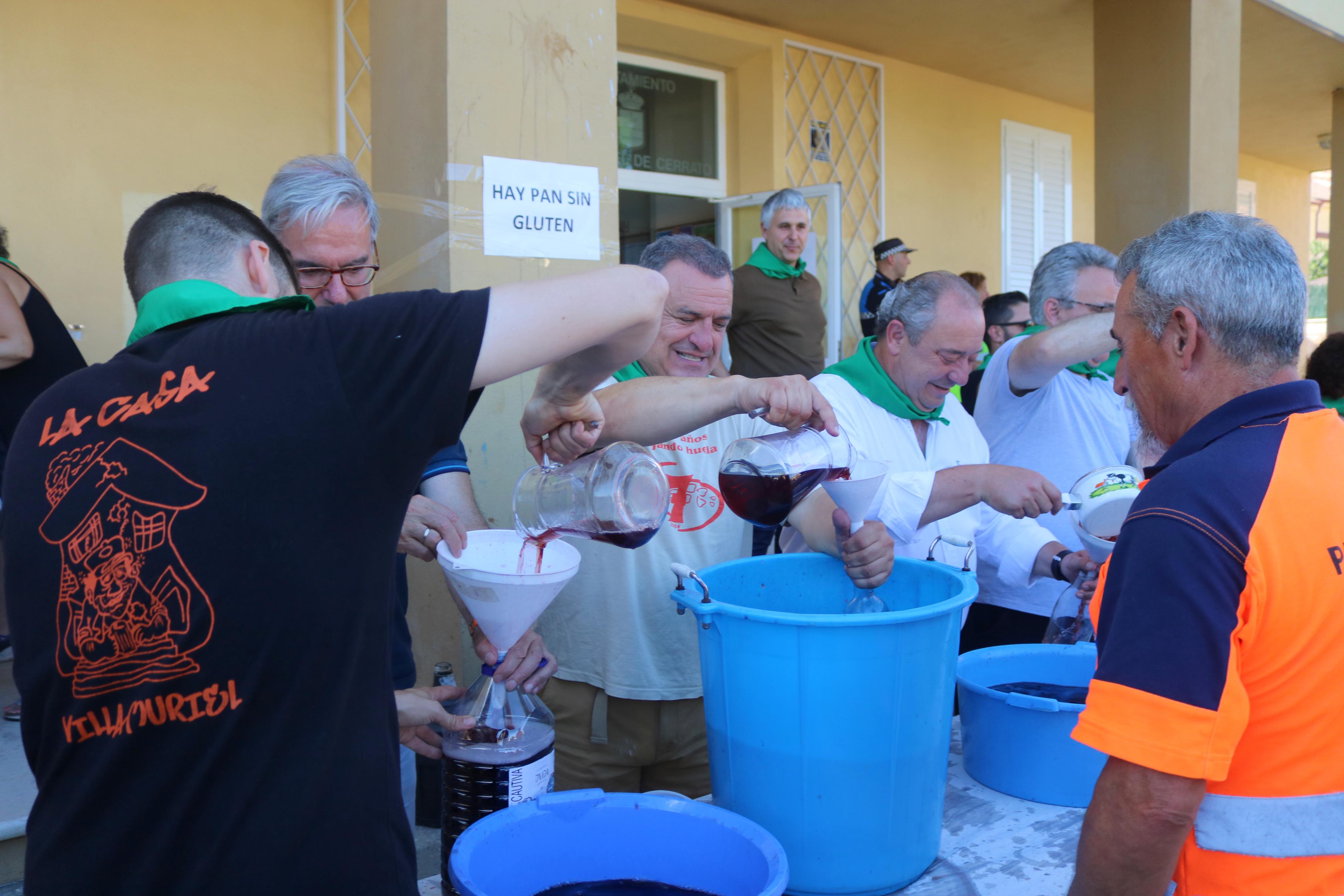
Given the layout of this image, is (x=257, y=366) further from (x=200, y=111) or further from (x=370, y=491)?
(x=200, y=111)

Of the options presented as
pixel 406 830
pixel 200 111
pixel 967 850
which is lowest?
pixel 967 850

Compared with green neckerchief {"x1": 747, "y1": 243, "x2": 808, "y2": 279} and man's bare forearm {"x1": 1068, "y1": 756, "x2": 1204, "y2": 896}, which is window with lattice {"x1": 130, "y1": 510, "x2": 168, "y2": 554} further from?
green neckerchief {"x1": 747, "y1": 243, "x2": 808, "y2": 279}

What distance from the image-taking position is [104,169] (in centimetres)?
443

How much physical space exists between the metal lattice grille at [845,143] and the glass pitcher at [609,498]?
223 inches

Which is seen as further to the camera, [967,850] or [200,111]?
[200,111]

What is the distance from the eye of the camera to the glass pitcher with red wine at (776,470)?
1.65m

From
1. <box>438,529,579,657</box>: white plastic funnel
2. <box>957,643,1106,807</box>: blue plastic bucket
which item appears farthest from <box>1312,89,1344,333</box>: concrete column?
<box>438,529,579,657</box>: white plastic funnel

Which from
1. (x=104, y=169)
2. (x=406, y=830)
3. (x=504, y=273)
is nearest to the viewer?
(x=406, y=830)

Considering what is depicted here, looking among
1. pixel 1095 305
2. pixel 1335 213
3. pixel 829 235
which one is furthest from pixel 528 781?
pixel 1335 213

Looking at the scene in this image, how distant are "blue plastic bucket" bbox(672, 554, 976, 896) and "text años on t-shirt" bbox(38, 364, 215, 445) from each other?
774mm

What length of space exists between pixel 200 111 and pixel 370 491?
4.40m

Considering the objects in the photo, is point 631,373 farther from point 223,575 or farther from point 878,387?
point 223,575

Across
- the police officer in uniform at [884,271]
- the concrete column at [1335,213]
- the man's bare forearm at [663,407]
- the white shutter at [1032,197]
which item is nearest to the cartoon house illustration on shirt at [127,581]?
the man's bare forearm at [663,407]

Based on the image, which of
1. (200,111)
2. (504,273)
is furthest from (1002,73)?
(504,273)
